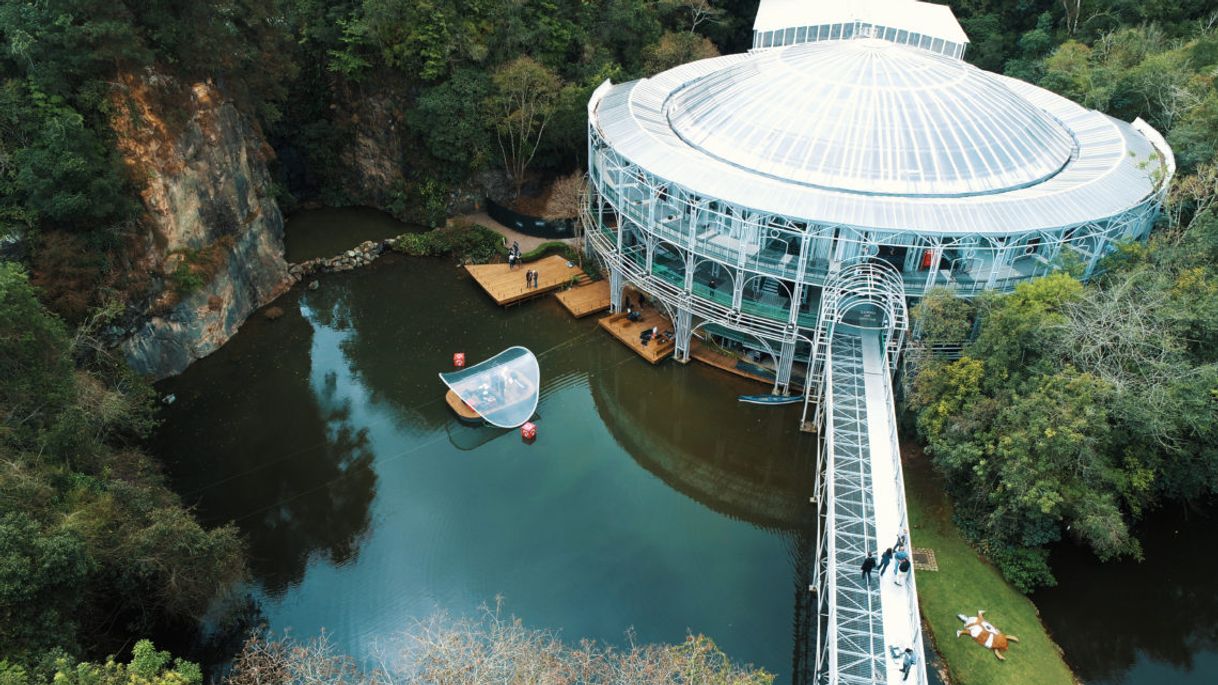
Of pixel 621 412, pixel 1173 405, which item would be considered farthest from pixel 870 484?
pixel 621 412

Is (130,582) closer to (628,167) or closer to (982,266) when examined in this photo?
(628,167)

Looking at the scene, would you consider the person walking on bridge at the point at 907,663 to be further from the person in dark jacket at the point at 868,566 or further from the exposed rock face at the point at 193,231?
the exposed rock face at the point at 193,231

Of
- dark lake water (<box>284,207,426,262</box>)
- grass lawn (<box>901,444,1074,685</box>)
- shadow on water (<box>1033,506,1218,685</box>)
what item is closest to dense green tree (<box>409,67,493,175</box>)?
dark lake water (<box>284,207,426,262</box>)

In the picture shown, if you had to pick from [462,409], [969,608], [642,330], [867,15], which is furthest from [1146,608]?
[867,15]

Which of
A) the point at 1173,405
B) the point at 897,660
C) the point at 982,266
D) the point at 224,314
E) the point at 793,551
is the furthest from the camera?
the point at 224,314

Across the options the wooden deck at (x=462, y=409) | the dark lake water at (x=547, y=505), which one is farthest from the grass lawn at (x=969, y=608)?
the wooden deck at (x=462, y=409)

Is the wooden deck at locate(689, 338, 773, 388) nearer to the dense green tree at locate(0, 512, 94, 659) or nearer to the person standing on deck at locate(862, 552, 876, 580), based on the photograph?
the person standing on deck at locate(862, 552, 876, 580)

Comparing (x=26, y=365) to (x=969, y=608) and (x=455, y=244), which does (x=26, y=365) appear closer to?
(x=455, y=244)
